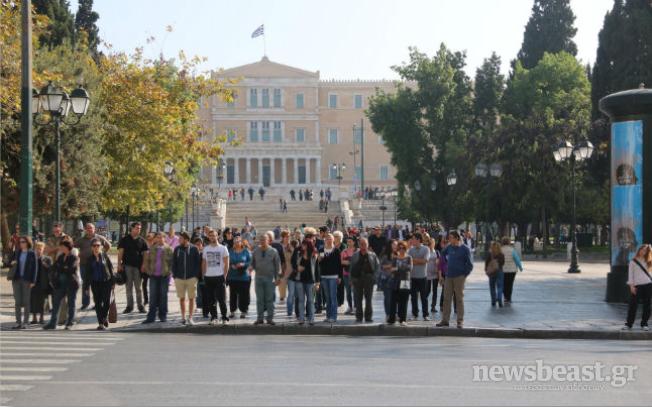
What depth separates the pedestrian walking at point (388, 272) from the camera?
19.5 metres

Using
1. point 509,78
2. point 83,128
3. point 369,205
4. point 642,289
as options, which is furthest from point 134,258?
point 369,205

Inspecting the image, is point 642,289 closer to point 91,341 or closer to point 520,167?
point 91,341

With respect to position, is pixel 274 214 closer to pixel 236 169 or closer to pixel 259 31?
pixel 259 31

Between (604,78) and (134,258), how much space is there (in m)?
40.0

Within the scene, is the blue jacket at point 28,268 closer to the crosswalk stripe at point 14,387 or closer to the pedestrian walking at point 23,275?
the pedestrian walking at point 23,275

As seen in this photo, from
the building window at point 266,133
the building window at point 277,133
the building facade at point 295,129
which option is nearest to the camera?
the building facade at point 295,129

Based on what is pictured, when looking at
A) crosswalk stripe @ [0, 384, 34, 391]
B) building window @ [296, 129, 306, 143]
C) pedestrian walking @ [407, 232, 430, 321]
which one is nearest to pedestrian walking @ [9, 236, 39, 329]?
pedestrian walking @ [407, 232, 430, 321]

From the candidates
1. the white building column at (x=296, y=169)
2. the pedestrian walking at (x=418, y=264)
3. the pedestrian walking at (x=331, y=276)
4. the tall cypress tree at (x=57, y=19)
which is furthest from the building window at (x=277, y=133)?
the pedestrian walking at (x=331, y=276)

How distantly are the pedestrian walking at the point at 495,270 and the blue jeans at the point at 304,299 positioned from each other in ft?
16.0

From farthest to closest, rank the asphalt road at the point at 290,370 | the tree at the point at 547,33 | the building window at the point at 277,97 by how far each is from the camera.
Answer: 1. the building window at the point at 277,97
2. the tree at the point at 547,33
3. the asphalt road at the point at 290,370

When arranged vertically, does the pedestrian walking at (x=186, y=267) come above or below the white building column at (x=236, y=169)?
below

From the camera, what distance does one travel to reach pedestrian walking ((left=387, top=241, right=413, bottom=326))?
747 inches

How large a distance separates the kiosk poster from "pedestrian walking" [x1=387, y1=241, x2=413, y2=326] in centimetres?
684

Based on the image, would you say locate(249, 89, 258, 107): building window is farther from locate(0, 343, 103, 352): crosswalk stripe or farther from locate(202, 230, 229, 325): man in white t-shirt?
locate(0, 343, 103, 352): crosswalk stripe
